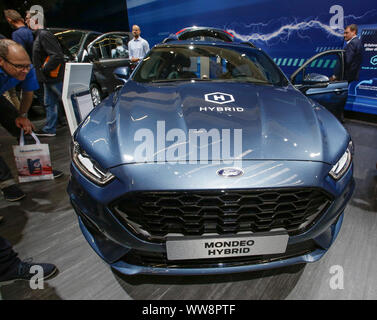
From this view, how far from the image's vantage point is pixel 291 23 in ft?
15.1

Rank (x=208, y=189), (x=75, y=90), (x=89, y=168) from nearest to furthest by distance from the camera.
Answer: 1. (x=208, y=189)
2. (x=89, y=168)
3. (x=75, y=90)

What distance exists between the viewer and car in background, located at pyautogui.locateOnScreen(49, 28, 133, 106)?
426cm

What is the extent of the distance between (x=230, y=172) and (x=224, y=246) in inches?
11.1

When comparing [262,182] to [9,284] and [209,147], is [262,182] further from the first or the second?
[9,284]

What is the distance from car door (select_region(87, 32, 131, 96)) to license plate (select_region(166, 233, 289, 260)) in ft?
12.8

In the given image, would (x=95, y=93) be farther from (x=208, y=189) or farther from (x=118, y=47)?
(x=208, y=189)

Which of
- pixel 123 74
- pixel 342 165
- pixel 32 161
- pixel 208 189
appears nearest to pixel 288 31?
pixel 123 74

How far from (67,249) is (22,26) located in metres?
3.05

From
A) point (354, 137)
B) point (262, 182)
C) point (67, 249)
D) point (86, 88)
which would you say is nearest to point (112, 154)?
point (262, 182)

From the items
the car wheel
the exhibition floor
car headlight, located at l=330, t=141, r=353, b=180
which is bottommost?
the exhibition floor

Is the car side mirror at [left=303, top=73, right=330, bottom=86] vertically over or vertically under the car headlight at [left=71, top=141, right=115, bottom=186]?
over

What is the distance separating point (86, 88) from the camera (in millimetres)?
2787

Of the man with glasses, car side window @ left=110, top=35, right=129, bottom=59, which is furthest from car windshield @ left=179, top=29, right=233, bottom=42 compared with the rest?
the man with glasses

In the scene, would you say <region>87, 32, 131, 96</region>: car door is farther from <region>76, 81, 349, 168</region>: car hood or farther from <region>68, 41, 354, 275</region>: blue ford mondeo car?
<region>68, 41, 354, 275</region>: blue ford mondeo car
